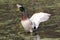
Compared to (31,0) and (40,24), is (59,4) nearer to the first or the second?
(31,0)

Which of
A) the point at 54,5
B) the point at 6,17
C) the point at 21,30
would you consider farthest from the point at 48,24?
the point at 54,5

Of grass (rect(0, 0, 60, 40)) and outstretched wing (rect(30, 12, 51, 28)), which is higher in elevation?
outstretched wing (rect(30, 12, 51, 28))

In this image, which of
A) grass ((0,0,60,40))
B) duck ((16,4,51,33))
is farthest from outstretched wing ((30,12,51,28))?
grass ((0,0,60,40))

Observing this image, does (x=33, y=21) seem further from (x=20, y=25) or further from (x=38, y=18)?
(x=20, y=25)

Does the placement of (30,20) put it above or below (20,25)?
above

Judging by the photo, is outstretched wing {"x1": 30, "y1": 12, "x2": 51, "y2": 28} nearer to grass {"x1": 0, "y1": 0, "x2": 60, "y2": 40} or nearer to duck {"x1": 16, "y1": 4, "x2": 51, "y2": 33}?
duck {"x1": 16, "y1": 4, "x2": 51, "y2": 33}

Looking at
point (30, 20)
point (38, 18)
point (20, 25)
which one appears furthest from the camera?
point (20, 25)

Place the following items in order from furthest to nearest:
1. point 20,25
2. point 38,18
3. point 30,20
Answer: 1. point 20,25
2. point 38,18
3. point 30,20

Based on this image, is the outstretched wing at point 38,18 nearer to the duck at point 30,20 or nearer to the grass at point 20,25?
the duck at point 30,20

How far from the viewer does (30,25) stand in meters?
6.64

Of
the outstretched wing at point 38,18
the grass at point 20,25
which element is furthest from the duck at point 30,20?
the grass at point 20,25

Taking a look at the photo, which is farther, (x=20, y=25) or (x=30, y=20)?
(x=20, y=25)

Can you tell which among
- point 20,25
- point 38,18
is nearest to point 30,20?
point 38,18

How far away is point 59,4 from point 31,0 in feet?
3.11
